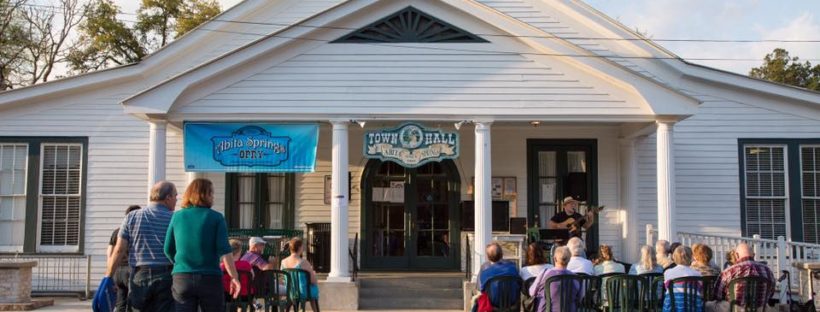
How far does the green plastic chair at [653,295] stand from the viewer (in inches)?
332

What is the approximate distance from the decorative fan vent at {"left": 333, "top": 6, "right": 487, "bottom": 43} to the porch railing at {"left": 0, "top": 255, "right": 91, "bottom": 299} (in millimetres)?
6365

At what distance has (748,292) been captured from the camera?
27.2 ft

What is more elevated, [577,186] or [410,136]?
[410,136]

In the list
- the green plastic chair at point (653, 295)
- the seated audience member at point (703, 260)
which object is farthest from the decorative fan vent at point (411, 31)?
the green plastic chair at point (653, 295)

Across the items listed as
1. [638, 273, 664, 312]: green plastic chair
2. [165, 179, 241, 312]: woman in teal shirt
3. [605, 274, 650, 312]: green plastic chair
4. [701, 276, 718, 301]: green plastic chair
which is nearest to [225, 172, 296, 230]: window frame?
[605, 274, 650, 312]: green plastic chair

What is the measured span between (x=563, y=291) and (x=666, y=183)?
17.4 feet

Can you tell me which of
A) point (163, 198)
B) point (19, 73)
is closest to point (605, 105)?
point (163, 198)

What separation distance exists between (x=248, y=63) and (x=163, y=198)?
6.06 meters

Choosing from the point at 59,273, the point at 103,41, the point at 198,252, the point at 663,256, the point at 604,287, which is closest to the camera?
the point at 198,252

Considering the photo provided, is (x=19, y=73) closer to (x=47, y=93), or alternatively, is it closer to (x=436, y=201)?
(x=47, y=93)

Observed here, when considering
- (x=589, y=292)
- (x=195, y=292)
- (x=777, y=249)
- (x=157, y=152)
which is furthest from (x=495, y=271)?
(x=157, y=152)

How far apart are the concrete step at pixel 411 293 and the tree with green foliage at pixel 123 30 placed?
20259mm

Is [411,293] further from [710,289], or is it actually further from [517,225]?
[710,289]

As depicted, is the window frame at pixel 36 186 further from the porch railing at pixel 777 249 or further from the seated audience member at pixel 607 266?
the porch railing at pixel 777 249
